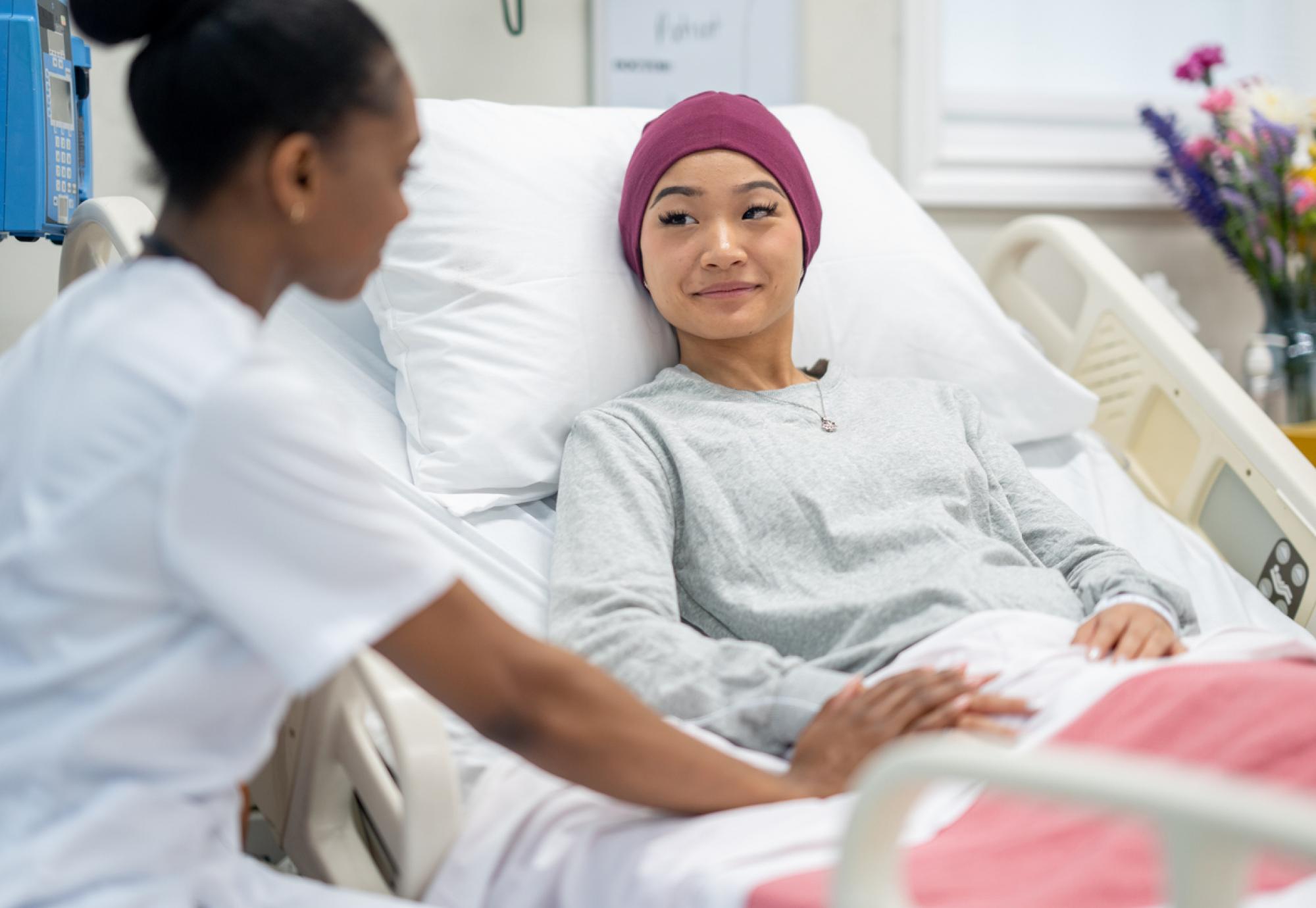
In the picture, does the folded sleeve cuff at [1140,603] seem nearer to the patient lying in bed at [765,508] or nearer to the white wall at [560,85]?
the patient lying in bed at [765,508]

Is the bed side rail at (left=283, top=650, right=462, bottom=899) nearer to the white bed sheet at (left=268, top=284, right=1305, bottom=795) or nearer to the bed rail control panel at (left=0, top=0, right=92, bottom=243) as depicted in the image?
the white bed sheet at (left=268, top=284, right=1305, bottom=795)

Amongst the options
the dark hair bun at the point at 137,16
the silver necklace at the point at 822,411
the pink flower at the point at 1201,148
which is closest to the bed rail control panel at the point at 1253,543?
the silver necklace at the point at 822,411

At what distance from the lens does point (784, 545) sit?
145 cm

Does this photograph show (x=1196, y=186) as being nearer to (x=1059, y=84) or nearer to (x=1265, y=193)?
(x=1265, y=193)

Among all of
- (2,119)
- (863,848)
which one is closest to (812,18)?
(2,119)

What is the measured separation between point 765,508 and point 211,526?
0.82 metres

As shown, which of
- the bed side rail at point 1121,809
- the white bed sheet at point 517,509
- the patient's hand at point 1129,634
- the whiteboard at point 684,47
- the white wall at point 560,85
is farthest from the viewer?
the whiteboard at point 684,47

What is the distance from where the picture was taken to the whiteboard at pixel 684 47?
2314 mm

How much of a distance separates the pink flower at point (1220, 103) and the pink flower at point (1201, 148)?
2.2 inches

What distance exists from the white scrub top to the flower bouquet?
7.30 feet

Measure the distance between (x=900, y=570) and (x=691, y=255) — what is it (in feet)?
1.64

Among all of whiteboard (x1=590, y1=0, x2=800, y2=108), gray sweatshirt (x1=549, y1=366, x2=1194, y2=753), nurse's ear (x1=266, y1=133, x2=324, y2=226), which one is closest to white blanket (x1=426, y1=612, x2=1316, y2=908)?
gray sweatshirt (x1=549, y1=366, x2=1194, y2=753)

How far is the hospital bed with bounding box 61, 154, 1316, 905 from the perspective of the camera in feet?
1.73

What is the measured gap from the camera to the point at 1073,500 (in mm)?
1896
